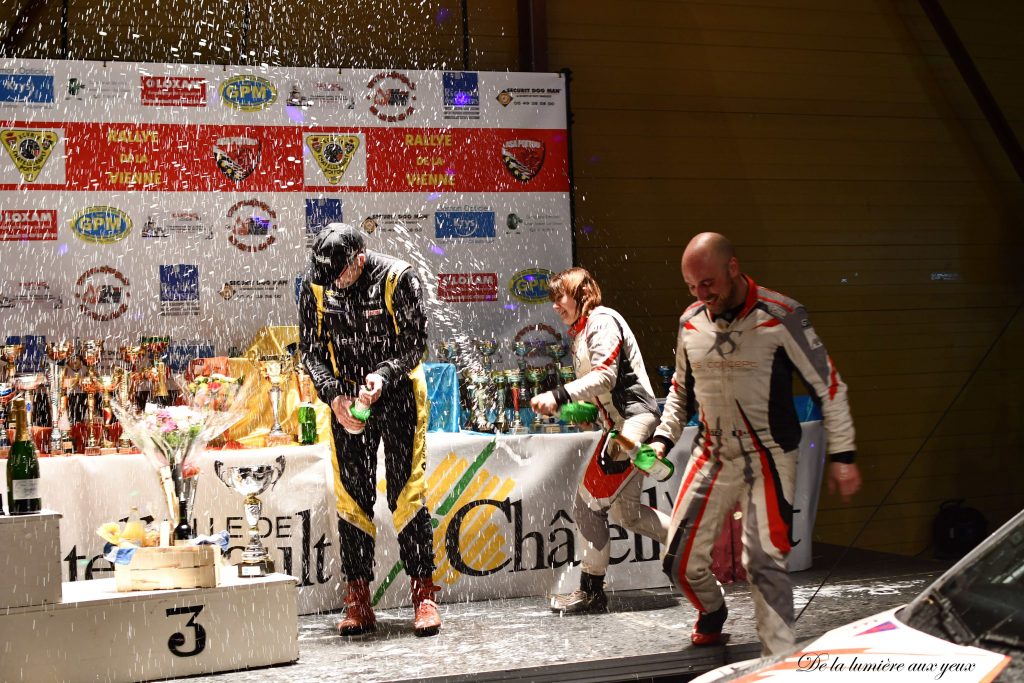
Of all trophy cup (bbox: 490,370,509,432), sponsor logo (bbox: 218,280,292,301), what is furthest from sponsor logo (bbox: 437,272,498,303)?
sponsor logo (bbox: 218,280,292,301)

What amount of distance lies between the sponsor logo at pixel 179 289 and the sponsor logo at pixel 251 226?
0.27m

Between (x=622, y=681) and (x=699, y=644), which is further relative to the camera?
(x=699, y=644)

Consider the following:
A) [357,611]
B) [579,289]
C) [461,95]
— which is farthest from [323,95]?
[357,611]

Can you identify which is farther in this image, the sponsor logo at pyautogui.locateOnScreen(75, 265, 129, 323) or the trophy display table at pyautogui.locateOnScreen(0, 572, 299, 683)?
the sponsor logo at pyautogui.locateOnScreen(75, 265, 129, 323)

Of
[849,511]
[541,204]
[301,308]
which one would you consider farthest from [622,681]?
[849,511]

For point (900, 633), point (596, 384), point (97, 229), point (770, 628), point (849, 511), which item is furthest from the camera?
point (849, 511)

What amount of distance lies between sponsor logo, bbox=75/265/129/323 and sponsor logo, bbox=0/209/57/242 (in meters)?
0.27

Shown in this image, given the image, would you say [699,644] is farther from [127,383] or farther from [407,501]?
[127,383]

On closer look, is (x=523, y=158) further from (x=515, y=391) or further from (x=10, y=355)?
(x=10, y=355)

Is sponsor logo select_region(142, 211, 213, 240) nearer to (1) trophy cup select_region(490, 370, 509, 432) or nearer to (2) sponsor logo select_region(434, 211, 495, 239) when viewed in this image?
(2) sponsor logo select_region(434, 211, 495, 239)

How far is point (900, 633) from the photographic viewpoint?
1474mm

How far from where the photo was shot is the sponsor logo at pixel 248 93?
20.5 feet

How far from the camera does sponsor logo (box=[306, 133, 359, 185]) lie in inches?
251

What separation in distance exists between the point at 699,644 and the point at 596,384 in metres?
1.09
